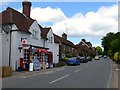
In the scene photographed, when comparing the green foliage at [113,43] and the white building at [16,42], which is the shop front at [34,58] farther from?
the green foliage at [113,43]

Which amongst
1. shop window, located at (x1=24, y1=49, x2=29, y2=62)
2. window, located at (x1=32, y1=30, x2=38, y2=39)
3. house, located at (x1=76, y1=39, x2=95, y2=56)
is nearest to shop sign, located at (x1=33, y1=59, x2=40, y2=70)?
shop window, located at (x1=24, y1=49, x2=29, y2=62)

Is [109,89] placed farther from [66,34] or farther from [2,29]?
[66,34]

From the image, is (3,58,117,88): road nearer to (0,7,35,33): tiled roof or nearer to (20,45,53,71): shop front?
(20,45,53,71): shop front

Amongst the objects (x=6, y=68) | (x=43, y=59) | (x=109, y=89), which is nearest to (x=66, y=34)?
(x=43, y=59)

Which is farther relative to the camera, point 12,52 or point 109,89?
point 12,52

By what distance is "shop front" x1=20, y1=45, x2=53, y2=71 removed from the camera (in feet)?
116

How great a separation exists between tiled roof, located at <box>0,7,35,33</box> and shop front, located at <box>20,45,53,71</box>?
112 inches

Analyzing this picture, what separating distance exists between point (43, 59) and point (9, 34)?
6898mm

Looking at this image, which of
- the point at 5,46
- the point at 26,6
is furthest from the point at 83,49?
the point at 5,46

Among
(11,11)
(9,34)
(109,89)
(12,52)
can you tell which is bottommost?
(109,89)

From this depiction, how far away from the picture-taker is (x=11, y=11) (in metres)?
39.4

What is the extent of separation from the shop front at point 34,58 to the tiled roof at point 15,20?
2.85 metres

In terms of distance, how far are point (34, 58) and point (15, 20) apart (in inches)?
223

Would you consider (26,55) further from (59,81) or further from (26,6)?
(59,81)
